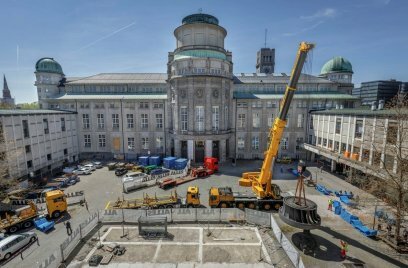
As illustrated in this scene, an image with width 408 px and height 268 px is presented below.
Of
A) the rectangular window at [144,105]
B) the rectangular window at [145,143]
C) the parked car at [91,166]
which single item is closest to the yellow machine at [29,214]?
the parked car at [91,166]

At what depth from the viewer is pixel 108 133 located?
1998 inches

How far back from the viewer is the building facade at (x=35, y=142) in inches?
1222

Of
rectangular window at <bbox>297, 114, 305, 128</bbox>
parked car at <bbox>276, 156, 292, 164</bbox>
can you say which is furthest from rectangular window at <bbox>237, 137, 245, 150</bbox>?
rectangular window at <bbox>297, 114, 305, 128</bbox>

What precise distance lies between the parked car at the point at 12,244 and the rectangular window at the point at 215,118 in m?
35.1

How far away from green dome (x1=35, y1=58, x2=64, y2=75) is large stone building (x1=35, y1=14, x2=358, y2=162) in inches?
9.1

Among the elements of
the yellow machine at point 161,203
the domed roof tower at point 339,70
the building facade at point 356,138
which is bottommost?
the yellow machine at point 161,203

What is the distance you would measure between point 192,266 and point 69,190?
26.4m

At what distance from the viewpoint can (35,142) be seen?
37.4 m

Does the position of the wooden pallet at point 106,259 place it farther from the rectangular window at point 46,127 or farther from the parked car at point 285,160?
the parked car at point 285,160

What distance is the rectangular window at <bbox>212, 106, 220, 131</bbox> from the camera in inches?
1786

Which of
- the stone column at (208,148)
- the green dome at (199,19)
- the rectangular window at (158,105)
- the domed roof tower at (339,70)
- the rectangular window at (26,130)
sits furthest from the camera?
the domed roof tower at (339,70)

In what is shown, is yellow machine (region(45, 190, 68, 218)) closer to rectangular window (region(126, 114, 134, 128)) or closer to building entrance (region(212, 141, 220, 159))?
rectangular window (region(126, 114, 134, 128))

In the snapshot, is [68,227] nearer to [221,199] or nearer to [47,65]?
[221,199]

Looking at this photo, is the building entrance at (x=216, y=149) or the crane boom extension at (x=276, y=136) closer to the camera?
the crane boom extension at (x=276, y=136)
